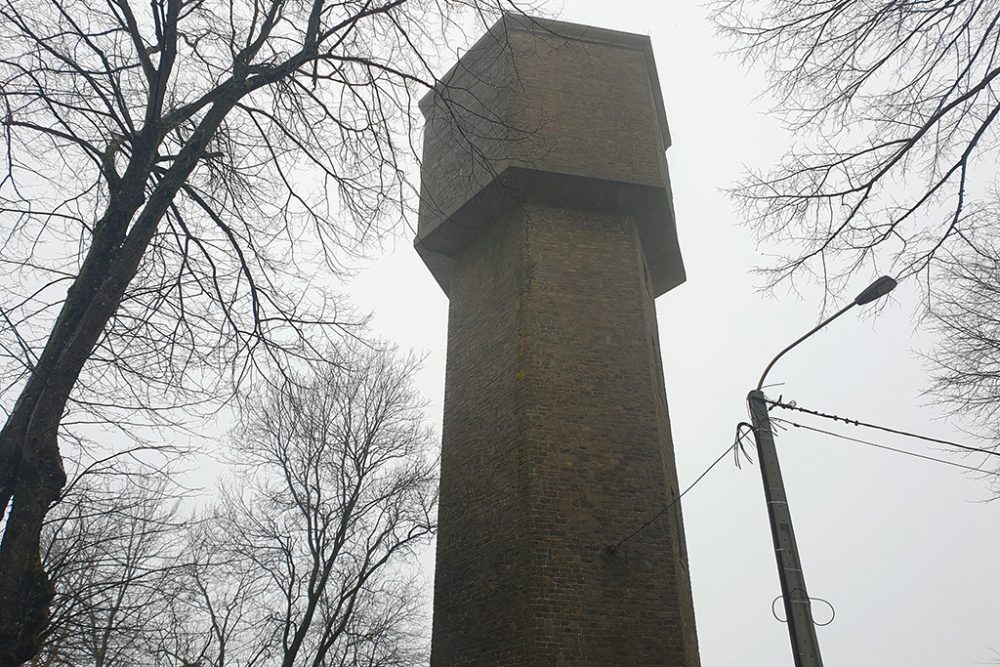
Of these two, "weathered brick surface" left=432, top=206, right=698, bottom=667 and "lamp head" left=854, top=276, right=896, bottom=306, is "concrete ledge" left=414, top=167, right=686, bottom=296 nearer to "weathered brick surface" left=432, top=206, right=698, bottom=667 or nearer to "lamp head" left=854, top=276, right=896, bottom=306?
"weathered brick surface" left=432, top=206, right=698, bottom=667

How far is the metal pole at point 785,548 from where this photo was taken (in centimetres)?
475

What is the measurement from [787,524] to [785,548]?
0.67 feet

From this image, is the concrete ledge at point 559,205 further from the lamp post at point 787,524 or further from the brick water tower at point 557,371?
the lamp post at point 787,524

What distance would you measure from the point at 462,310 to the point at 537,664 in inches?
207

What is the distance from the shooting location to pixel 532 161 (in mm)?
10336

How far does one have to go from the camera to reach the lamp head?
18.9 feet

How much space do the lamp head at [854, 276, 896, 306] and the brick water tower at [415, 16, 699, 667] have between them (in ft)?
10.1

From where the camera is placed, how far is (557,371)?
373 inches

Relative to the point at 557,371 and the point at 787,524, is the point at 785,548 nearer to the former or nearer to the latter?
the point at 787,524

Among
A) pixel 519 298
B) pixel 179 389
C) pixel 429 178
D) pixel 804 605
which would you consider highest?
pixel 429 178

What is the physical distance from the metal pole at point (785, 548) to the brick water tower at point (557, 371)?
2952 mm

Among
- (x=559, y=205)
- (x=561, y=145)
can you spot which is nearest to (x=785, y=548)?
(x=559, y=205)

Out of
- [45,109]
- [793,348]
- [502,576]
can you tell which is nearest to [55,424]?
[45,109]

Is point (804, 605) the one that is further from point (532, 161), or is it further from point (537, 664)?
point (532, 161)
